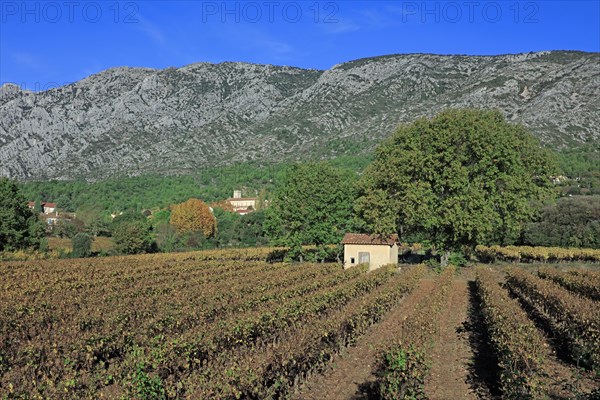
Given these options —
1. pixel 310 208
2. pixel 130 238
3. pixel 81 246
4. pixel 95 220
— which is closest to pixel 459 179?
pixel 310 208

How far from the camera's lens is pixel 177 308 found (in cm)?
1683

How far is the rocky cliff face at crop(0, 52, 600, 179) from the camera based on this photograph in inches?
4702

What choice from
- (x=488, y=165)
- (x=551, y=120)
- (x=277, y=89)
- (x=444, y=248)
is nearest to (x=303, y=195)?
(x=444, y=248)

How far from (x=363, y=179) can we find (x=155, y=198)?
90.8 m

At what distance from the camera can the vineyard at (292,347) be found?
9000 millimetres

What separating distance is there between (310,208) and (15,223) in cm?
3406

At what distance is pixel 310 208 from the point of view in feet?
153

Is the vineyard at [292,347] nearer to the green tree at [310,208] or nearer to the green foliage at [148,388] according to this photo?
the green foliage at [148,388]

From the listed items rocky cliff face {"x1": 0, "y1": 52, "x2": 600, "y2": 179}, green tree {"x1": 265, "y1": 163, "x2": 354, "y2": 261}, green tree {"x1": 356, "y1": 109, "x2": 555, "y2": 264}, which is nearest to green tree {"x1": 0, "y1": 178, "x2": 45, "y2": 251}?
green tree {"x1": 265, "y1": 163, "x2": 354, "y2": 261}

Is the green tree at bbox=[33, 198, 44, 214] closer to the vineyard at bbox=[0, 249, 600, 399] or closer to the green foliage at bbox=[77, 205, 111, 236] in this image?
the green foliage at bbox=[77, 205, 111, 236]

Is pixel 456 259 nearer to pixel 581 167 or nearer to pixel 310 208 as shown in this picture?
pixel 310 208

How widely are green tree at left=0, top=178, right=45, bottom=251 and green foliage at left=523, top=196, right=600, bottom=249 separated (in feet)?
200

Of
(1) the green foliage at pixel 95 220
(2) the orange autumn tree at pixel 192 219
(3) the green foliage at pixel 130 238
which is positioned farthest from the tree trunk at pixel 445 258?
(1) the green foliage at pixel 95 220

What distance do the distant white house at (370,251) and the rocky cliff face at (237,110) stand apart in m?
76.0
